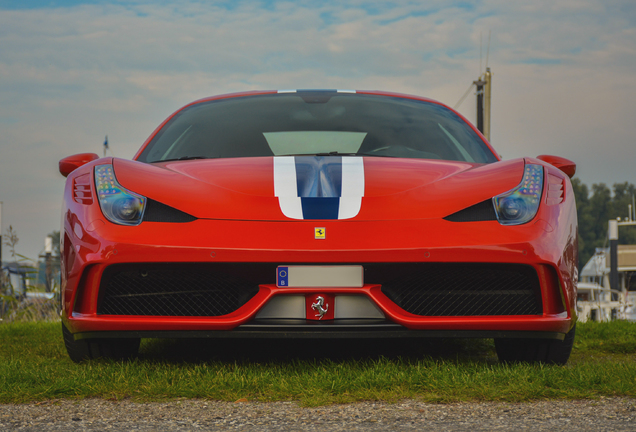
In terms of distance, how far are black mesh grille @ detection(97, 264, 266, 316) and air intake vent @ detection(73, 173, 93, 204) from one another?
1.04ft

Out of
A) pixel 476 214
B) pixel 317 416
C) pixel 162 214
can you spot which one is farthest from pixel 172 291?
pixel 476 214

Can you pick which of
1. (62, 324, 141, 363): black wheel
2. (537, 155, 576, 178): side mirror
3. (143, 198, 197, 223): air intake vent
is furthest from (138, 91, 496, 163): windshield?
(62, 324, 141, 363): black wheel

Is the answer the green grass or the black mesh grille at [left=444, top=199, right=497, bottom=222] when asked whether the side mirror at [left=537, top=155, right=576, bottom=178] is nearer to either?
the black mesh grille at [left=444, top=199, right=497, bottom=222]

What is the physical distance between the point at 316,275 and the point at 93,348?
3.42 feet

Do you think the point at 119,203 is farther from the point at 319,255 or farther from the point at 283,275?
the point at 319,255

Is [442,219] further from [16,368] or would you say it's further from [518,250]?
[16,368]

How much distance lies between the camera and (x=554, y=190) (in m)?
2.72

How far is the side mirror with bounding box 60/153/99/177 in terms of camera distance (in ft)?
10.5

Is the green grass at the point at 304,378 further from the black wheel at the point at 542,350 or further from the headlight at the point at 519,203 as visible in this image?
the headlight at the point at 519,203

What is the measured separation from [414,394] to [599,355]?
172cm

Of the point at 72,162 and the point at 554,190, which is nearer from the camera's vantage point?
the point at 554,190

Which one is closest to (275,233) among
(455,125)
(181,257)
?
(181,257)

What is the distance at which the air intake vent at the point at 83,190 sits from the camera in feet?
8.73

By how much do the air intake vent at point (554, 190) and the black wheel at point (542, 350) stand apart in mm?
524
